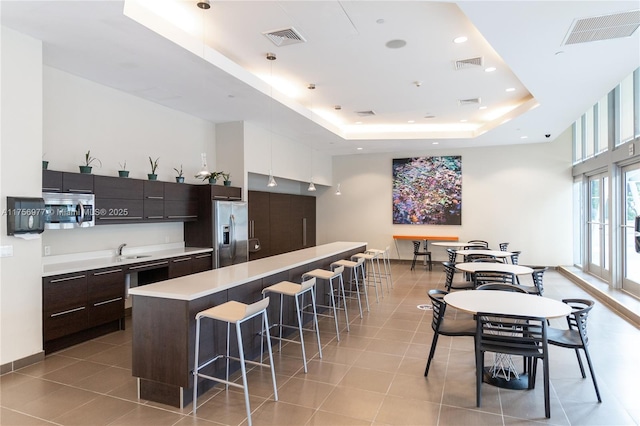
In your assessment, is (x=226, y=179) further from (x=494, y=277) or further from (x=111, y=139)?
(x=494, y=277)

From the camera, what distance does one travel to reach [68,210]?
429 centimetres

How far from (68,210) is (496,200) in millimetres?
9452

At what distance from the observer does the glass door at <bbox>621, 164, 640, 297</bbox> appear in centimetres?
601

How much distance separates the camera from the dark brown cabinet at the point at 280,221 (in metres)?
8.19

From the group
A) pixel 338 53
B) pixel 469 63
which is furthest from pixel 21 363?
pixel 469 63

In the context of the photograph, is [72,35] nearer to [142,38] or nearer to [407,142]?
[142,38]

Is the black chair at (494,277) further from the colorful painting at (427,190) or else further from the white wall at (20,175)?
the colorful painting at (427,190)

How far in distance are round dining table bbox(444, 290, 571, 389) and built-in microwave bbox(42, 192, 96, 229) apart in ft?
13.8

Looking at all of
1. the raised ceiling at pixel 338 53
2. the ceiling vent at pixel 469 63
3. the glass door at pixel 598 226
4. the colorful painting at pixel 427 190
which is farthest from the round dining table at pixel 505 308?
the colorful painting at pixel 427 190

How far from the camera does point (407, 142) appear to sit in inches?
362

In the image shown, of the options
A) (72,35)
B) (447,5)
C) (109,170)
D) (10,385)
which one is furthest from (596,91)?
(10,385)

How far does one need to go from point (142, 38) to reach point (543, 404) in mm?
4888

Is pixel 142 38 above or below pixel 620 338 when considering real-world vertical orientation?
above

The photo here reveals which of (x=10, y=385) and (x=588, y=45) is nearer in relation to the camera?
(x=10, y=385)
